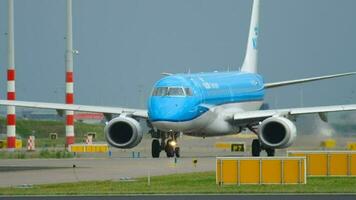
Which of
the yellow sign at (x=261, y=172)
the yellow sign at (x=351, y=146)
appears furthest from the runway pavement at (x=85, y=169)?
the yellow sign at (x=351, y=146)

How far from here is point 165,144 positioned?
247 feet

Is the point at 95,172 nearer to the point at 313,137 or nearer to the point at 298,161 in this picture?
the point at 298,161

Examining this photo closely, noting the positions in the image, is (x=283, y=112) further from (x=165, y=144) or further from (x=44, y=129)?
(x=44, y=129)

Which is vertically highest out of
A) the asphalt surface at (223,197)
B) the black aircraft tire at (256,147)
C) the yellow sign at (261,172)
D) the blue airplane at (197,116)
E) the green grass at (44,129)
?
the green grass at (44,129)

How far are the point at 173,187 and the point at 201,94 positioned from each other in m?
25.1

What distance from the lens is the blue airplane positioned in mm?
72625

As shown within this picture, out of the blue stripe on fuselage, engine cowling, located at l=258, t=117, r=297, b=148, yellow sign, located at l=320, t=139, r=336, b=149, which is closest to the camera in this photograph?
the blue stripe on fuselage

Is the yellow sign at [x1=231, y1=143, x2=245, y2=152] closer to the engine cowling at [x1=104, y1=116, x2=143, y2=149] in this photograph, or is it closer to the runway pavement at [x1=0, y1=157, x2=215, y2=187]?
the engine cowling at [x1=104, y1=116, x2=143, y2=149]

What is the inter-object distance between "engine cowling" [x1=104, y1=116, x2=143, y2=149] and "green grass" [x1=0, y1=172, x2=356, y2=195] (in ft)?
62.9

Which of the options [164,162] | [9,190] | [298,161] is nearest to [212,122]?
[164,162]

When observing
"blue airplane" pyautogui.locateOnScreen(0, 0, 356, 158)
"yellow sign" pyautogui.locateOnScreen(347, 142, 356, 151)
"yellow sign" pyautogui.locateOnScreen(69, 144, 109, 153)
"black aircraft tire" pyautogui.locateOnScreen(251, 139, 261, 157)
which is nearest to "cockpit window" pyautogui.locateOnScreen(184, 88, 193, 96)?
"blue airplane" pyautogui.locateOnScreen(0, 0, 356, 158)

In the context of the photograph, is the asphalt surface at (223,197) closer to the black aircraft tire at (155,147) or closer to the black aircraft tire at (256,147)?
the black aircraft tire at (155,147)

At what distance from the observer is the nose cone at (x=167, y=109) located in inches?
2825

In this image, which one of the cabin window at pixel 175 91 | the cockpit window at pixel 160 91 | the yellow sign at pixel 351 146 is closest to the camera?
the cockpit window at pixel 160 91
